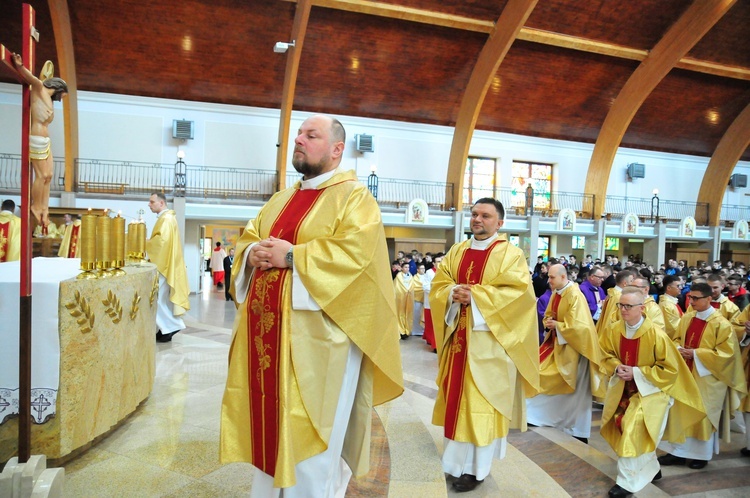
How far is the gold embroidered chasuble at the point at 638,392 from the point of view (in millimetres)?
3693

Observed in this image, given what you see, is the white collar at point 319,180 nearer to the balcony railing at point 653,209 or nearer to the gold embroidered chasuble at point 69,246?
the gold embroidered chasuble at point 69,246

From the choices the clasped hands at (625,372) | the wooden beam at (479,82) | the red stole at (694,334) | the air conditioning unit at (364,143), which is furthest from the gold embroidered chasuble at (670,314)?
the air conditioning unit at (364,143)

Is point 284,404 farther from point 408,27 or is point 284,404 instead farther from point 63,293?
point 408,27

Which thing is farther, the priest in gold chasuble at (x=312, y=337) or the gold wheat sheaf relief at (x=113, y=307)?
the gold wheat sheaf relief at (x=113, y=307)

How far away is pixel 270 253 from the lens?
2258 millimetres

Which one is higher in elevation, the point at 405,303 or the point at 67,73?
the point at 67,73

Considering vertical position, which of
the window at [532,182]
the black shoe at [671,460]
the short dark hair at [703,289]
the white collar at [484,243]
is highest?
the window at [532,182]

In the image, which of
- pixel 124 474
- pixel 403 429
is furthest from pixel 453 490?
pixel 124 474

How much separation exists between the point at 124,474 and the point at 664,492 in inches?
154

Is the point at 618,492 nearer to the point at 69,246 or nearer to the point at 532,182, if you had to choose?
the point at 69,246

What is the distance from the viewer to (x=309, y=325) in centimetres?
226

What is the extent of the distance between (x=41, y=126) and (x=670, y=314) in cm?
621

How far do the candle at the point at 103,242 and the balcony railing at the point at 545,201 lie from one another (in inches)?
660

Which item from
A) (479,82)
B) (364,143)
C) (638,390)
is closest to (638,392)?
(638,390)
